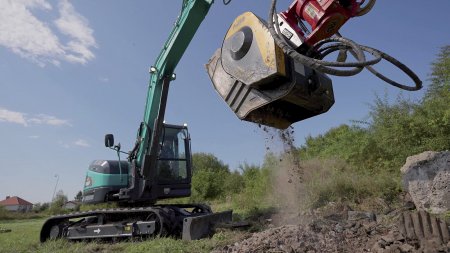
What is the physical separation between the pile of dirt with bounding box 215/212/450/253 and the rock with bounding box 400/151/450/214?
8.69 feet

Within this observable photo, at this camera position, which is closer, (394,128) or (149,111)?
(149,111)

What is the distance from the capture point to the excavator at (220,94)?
369 cm

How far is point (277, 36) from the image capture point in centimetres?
344

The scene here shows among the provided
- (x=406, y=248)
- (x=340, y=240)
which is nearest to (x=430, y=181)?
(x=340, y=240)

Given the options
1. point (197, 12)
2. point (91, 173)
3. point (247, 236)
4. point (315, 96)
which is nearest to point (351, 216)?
point (247, 236)

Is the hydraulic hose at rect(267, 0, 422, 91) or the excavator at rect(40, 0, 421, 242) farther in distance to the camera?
the excavator at rect(40, 0, 421, 242)

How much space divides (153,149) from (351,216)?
11.8 feet

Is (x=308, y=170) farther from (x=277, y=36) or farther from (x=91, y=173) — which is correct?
(x=277, y=36)

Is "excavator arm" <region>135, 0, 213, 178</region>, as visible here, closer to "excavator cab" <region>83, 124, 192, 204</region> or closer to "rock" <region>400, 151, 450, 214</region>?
"excavator cab" <region>83, 124, 192, 204</region>

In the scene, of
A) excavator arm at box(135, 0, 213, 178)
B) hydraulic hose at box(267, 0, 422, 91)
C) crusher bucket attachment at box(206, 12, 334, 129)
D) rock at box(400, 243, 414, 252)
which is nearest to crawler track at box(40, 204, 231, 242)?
excavator arm at box(135, 0, 213, 178)

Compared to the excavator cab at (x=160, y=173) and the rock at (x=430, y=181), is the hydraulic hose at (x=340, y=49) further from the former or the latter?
the excavator cab at (x=160, y=173)

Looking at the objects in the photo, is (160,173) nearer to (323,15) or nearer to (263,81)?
(263,81)

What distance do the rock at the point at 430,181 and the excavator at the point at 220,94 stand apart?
3.50 m

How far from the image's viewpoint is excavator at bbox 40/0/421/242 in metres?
3.69
